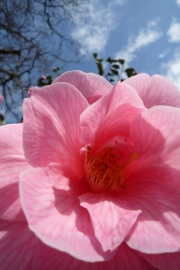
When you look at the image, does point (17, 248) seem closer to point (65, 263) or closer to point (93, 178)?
point (65, 263)

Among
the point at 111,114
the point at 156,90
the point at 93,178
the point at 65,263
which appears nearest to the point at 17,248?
the point at 65,263

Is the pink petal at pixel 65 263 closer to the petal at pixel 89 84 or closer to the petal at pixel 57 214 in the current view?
the petal at pixel 57 214

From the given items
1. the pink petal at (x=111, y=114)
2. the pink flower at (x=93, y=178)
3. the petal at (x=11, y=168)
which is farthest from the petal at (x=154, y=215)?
the petal at (x=11, y=168)

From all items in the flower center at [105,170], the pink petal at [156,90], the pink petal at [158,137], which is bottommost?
the flower center at [105,170]

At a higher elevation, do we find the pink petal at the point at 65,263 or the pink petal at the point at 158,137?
the pink petal at the point at 158,137

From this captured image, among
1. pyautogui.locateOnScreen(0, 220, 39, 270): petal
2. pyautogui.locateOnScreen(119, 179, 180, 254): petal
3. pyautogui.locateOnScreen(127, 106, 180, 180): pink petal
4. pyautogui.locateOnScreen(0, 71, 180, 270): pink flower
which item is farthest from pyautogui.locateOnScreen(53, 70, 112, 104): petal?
pyautogui.locateOnScreen(0, 220, 39, 270): petal

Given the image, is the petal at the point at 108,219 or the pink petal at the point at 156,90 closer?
the petal at the point at 108,219

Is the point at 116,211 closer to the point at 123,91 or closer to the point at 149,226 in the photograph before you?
the point at 149,226
